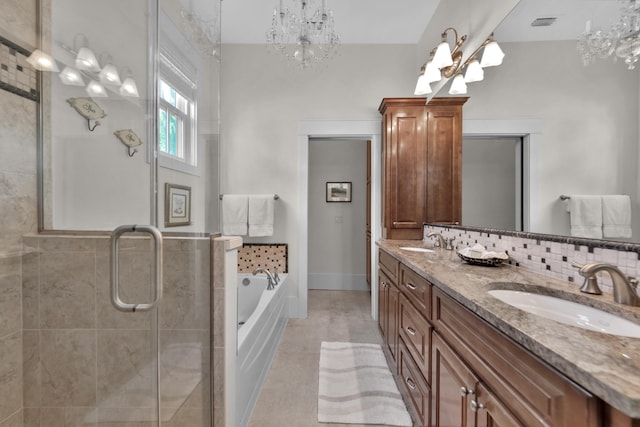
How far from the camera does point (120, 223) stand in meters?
1.09

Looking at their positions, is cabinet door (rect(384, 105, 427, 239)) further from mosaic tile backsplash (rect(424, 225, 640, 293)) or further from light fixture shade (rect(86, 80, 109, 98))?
light fixture shade (rect(86, 80, 109, 98))

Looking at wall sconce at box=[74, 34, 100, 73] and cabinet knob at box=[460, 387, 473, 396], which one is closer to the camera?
cabinet knob at box=[460, 387, 473, 396]

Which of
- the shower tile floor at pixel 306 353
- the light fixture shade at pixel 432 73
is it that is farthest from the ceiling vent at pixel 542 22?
the shower tile floor at pixel 306 353

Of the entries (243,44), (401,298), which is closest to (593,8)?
(401,298)

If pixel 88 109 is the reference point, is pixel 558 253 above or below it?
below

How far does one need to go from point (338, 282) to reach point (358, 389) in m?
2.31

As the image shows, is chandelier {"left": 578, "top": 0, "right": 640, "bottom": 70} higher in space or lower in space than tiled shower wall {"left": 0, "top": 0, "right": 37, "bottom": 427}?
higher

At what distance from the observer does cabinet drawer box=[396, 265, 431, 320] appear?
48.1 inches

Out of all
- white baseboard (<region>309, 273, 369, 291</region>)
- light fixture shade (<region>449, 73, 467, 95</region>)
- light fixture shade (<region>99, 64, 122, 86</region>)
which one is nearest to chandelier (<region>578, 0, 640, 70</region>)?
light fixture shade (<region>449, 73, 467, 95</region>)

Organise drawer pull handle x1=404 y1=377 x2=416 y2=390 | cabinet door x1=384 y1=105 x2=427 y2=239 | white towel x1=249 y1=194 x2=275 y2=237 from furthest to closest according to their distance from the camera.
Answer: white towel x1=249 y1=194 x2=275 y2=237
cabinet door x1=384 y1=105 x2=427 y2=239
drawer pull handle x1=404 y1=377 x2=416 y2=390

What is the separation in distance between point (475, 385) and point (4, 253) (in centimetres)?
179

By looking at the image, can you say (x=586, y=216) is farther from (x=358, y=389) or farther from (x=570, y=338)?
(x=358, y=389)

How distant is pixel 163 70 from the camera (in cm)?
117

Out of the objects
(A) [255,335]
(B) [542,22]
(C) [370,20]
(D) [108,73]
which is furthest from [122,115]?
(C) [370,20]
